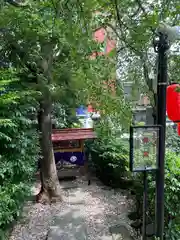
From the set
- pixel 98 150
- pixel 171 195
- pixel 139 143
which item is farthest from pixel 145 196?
pixel 98 150

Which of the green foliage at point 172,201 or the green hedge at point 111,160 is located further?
the green hedge at point 111,160

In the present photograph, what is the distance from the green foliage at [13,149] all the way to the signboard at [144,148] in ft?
5.04

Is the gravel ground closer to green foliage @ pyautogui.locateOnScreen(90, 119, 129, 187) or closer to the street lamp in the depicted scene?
green foliage @ pyautogui.locateOnScreen(90, 119, 129, 187)

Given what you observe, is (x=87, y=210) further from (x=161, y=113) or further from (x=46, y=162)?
(x=161, y=113)

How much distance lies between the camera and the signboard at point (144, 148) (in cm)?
250

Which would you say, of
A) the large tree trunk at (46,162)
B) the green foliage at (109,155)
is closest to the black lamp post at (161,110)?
the green foliage at (109,155)

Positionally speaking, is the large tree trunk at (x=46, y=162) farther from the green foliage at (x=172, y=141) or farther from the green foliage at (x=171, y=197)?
the green foliage at (x=172, y=141)

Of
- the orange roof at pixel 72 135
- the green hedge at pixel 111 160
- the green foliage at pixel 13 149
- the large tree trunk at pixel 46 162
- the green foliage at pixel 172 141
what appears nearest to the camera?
the green foliage at pixel 13 149

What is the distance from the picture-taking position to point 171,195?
299cm

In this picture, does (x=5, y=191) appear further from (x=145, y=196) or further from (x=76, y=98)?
(x=76, y=98)

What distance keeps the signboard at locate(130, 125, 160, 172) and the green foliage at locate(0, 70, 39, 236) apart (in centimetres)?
154

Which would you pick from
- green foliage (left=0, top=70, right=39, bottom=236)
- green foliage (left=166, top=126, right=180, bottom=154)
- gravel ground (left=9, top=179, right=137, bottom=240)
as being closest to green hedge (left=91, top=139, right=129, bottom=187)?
gravel ground (left=9, top=179, right=137, bottom=240)

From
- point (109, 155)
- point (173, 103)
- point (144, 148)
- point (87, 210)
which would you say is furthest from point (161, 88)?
point (87, 210)

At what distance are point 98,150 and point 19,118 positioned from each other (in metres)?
2.87
